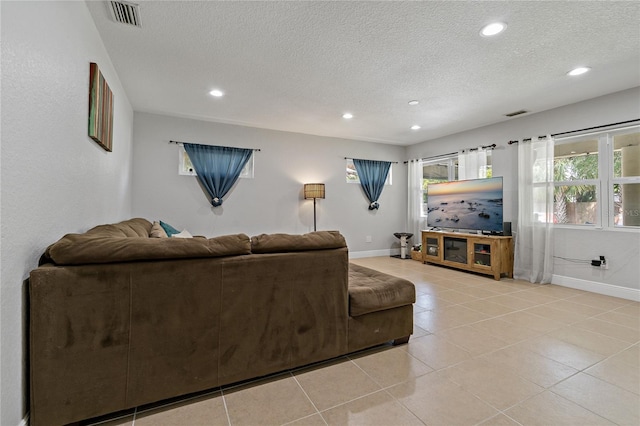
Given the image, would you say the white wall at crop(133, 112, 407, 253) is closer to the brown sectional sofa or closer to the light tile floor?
the brown sectional sofa

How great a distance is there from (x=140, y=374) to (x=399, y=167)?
6234mm

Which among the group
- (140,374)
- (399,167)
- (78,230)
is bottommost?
(140,374)

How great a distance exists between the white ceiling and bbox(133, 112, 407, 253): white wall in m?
0.58

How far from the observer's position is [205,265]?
Result: 156 centimetres

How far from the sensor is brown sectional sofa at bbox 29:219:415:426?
129cm

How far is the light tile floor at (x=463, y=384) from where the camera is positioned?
1450mm

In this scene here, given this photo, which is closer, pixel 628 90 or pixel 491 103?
pixel 628 90

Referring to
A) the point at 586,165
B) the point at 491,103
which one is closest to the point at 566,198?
the point at 586,165

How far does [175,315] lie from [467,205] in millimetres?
4854

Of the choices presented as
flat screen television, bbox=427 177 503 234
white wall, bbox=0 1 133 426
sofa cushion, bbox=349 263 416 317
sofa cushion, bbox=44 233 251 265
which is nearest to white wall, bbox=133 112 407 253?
flat screen television, bbox=427 177 503 234

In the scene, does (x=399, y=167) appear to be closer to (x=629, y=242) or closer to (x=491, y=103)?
(x=491, y=103)

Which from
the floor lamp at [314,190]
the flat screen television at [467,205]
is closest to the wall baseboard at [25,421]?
the floor lamp at [314,190]

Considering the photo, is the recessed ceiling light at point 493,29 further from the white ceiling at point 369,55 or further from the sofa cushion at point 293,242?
the sofa cushion at point 293,242

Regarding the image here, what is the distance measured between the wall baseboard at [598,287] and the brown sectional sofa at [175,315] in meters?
3.54
